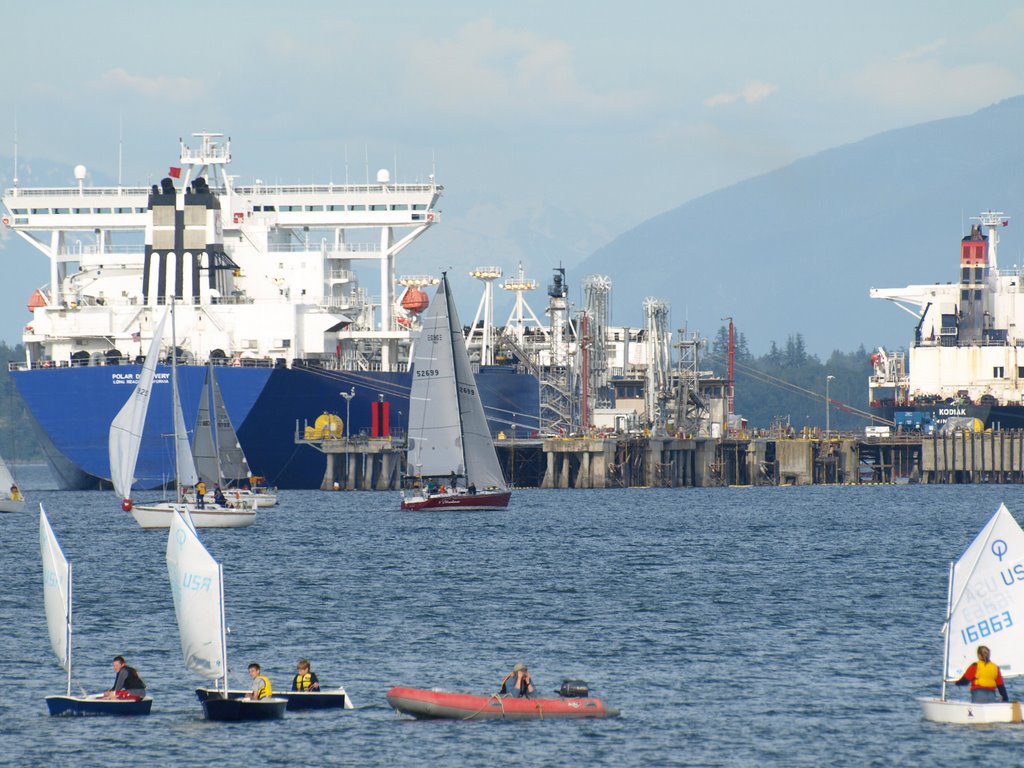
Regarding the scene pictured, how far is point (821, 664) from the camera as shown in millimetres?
40844

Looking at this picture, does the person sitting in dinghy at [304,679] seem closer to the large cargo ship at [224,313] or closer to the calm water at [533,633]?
the calm water at [533,633]

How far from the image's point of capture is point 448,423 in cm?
8062

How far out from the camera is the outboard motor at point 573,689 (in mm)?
35031

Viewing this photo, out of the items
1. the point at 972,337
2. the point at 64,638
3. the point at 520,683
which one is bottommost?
the point at 520,683

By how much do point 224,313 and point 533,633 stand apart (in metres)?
53.5

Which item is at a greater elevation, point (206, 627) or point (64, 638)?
point (206, 627)

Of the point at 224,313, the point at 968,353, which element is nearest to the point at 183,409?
the point at 224,313

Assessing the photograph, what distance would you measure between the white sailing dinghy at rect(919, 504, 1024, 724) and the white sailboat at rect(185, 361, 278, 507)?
153 feet

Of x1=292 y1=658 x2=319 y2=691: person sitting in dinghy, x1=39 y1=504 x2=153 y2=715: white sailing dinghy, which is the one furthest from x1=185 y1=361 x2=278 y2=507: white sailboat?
x1=292 y1=658 x2=319 y2=691: person sitting in dinghy

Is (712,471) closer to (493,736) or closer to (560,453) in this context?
(560,453)

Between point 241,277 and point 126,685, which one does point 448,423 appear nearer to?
point 241,277

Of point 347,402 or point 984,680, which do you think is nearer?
point 984,680

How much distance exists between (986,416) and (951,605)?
91.1 meters

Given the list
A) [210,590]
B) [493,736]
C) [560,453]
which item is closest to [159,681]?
[210,590]
